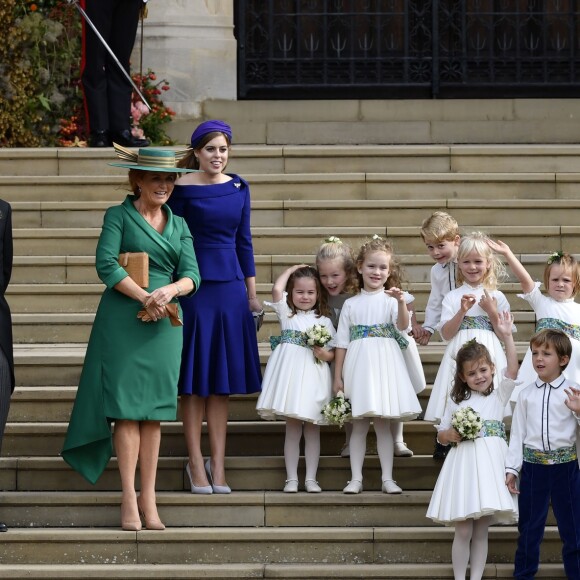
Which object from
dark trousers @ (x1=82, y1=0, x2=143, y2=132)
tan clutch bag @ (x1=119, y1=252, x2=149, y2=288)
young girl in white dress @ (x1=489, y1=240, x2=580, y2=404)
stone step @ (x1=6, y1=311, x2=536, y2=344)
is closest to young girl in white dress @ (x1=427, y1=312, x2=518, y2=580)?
young girl in white dress @ (x1=489, y1=240, x2=580, y2=404)

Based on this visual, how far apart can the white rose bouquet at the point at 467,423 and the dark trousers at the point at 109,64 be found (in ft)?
18.8

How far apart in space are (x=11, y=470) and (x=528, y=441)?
2.89 m

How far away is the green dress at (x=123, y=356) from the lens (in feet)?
27.2

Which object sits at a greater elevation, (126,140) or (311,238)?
(126,140)

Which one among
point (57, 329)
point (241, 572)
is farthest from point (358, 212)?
point (241, 572)

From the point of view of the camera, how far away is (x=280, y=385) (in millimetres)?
8609

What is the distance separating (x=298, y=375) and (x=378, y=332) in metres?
0.49

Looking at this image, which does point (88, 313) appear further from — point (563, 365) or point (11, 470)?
point (563, 365)

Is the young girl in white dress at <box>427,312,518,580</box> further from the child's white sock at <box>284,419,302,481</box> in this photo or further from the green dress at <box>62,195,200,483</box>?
the green dress at <box>62,195,200,483</box>

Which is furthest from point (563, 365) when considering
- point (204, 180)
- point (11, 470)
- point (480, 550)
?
point (11, 470)

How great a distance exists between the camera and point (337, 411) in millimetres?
8477

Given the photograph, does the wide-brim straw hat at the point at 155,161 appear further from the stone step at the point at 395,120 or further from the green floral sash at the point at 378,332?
the stone step at the point at 395,120

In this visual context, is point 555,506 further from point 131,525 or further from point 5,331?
point 5,331

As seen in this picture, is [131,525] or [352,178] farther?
[352,178]
